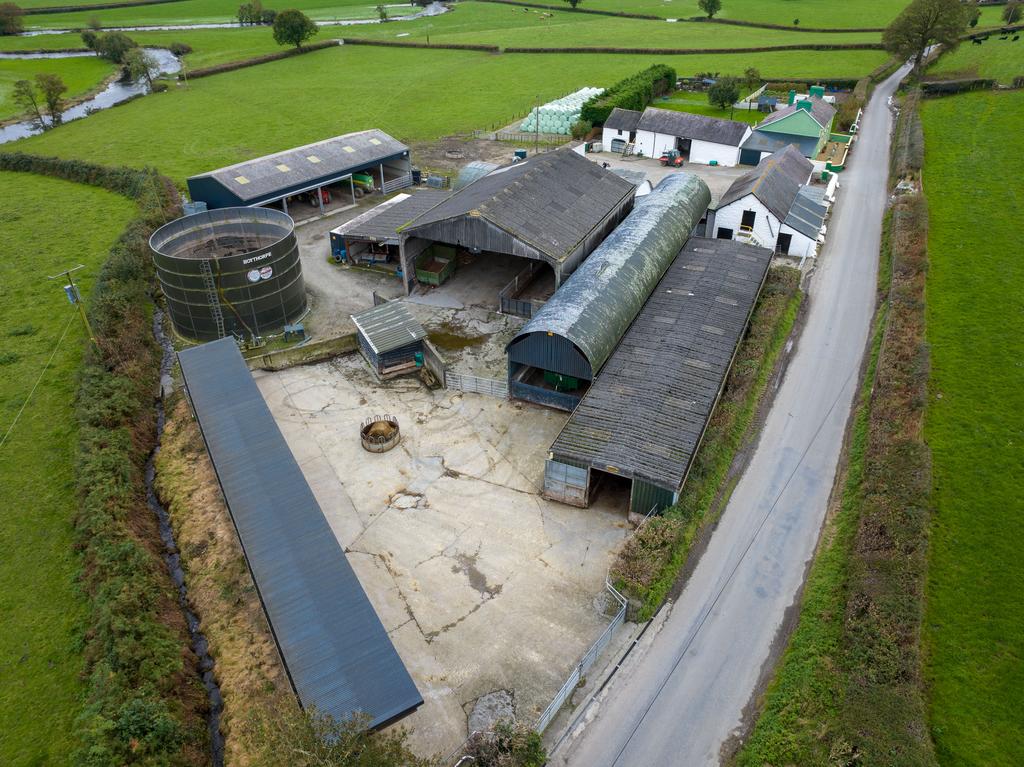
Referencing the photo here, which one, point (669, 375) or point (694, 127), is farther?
point (694, 127)

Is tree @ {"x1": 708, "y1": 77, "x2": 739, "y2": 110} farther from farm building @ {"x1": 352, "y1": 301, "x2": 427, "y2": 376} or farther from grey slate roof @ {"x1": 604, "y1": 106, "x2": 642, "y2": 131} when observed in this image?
farm building @ {"x1": 352, "y1": 301, "x2": 427, "y2": 376}

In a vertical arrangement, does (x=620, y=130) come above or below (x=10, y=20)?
below

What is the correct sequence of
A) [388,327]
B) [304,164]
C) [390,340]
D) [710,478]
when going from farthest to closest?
[304,164]
[388,327]
[390,340]
[710,478]

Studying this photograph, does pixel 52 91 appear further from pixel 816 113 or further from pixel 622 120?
pixel 816 113

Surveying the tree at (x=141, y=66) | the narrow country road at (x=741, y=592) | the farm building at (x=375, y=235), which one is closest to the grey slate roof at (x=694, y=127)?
the farm building at (x=375, y=235)

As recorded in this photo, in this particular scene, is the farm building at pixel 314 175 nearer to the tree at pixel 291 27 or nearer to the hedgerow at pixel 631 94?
the hedgerow at pixel 631 94

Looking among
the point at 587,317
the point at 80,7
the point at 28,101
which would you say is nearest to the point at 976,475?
the point at 587,317
